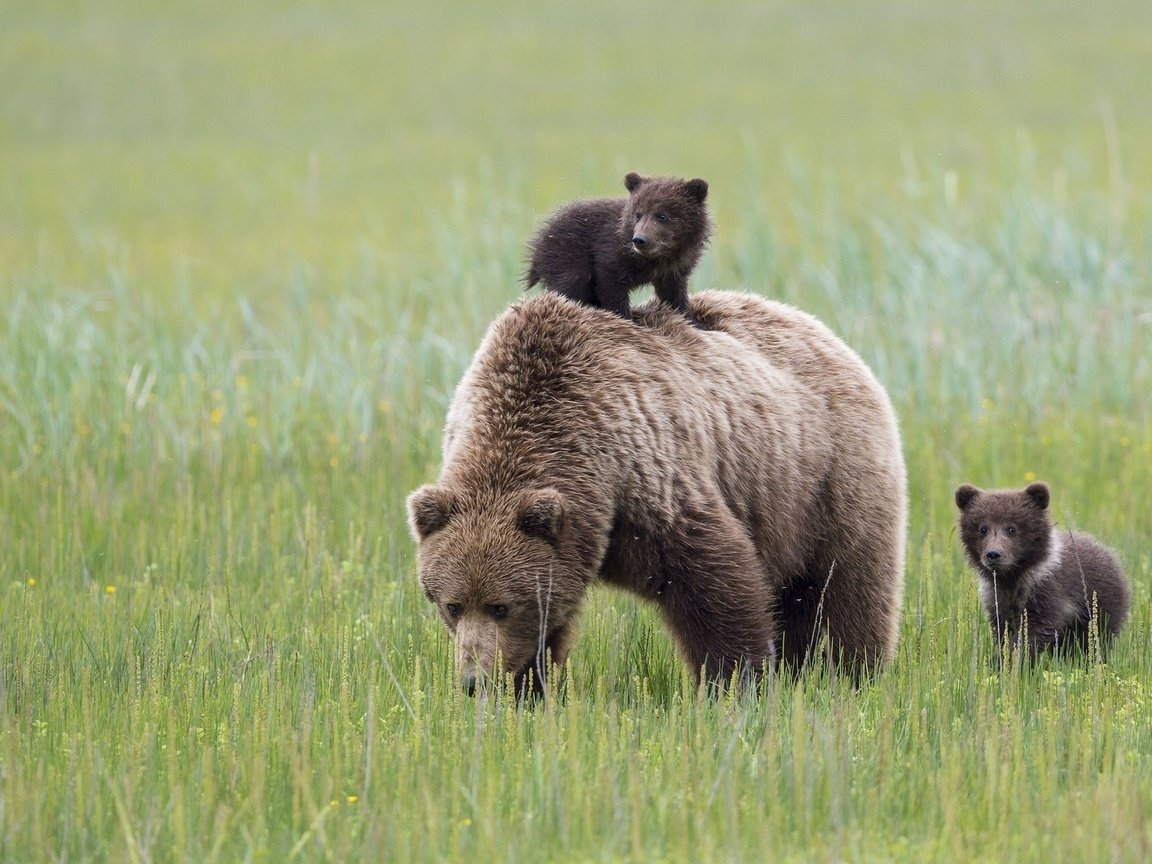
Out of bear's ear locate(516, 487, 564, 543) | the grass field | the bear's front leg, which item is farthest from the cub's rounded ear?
the bear's front leg

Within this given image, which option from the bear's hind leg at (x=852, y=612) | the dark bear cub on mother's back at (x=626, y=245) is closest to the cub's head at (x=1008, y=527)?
the bear's hind leg at (x=852, y=612)

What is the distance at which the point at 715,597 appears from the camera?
5570 mm

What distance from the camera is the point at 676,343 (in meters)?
6.09

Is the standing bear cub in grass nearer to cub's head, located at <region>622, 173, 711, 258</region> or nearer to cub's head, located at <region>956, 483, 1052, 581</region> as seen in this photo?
cub's head, located at <region>956, 483, 1052, 581</region>

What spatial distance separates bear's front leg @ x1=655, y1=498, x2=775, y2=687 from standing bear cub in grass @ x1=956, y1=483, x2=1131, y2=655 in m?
1.46

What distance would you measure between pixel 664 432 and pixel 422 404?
15.5 ft

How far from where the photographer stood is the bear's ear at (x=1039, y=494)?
264 inches

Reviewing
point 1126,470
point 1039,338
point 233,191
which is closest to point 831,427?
point 1126,470

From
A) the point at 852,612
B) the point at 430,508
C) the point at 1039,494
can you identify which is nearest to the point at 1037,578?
the point at 1039,494

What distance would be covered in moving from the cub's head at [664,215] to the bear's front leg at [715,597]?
3.94ft

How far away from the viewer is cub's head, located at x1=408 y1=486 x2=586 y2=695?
5.32m

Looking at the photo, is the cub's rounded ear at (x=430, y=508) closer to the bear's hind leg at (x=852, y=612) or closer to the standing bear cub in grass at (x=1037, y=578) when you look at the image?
the bear's hind leg at (x=852, y=612)

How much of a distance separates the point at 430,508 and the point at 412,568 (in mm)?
2218

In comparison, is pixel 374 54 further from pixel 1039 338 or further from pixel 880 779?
pixel 880 779
